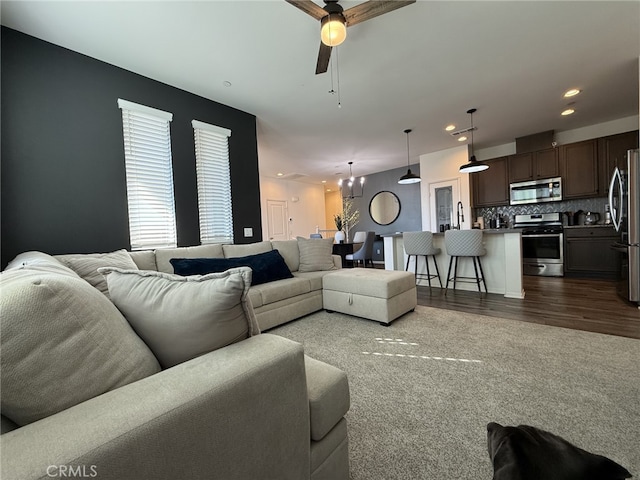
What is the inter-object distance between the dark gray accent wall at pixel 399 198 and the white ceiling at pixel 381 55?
112 inches

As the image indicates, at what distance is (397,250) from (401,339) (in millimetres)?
2614

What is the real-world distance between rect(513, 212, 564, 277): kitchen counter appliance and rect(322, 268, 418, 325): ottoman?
11.5ft

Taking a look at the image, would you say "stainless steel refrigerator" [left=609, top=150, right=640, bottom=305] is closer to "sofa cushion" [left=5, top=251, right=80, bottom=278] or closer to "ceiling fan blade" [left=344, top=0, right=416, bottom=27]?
"ceiling fan blade" [left=344, top=0, right=416, bottom=27]

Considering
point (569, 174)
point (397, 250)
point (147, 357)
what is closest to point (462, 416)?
point (147, 357)

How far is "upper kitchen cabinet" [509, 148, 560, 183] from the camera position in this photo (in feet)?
16.5

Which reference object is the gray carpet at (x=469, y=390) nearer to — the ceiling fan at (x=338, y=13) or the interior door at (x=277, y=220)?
the ceiling fan at (x=338, y=13)

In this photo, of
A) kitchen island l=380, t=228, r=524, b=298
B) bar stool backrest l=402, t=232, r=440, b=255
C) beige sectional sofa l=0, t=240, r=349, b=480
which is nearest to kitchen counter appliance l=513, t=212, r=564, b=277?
kitchen island l=380, t=228, r=524, b=298

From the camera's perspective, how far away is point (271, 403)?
74 centimetres

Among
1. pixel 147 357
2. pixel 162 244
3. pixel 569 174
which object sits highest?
pixel 569 174

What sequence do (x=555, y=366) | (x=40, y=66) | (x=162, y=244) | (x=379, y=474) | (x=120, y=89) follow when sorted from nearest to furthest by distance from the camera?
(x=379, y=474) < (x=555, y=366) < (x=40, y=66) < (x=120, y=89) < (x=162, y=244)

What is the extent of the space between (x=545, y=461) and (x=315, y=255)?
9.97 feet

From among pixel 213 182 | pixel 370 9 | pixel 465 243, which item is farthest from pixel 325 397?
pixel 465 243

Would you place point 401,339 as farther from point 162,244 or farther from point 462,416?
point 162,244

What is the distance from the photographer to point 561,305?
314 centimetres
